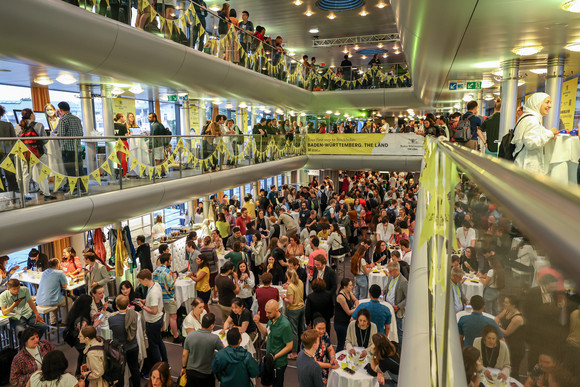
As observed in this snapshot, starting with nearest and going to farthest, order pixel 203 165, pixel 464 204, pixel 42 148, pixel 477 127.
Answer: pixel 464 204 < pixel 42 148 < pixel 477 127 < pixel 203 165

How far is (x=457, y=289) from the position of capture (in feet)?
3.30

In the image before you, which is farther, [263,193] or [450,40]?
[263,193]

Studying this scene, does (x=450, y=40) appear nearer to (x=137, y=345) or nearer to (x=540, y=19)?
(x=540, y=19)

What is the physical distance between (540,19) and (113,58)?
8.10m

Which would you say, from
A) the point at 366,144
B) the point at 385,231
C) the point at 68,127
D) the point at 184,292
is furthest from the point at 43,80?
the point at 366,144

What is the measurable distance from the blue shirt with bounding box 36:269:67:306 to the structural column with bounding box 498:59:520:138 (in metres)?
9.42

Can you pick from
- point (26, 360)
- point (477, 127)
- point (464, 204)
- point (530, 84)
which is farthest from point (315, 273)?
point (530, 84)

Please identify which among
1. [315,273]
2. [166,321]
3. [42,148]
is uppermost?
[42,148]

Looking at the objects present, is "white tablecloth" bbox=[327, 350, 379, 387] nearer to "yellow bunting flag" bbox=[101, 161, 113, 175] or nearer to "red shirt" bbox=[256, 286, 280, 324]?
"red shirt" bbox=[256, 286, 280, 324]

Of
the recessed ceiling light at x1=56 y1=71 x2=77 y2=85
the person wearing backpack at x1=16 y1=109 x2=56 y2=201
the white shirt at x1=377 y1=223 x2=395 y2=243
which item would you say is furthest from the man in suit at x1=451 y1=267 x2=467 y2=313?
the recessed ceiling light at x1=56 y1=71 x2=77 y2=85

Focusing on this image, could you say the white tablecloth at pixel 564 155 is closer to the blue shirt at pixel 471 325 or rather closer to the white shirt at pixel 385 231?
the blue shirt at pixel 471 325

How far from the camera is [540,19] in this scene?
254 inches

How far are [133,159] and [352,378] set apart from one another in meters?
6.89

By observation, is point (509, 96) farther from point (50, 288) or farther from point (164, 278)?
point (50, 288)
